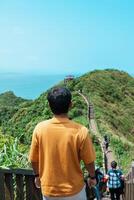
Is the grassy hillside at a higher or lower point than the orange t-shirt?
lower

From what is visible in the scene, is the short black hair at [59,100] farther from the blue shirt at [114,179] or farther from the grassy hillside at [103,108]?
the grassy hillside at [103,108]

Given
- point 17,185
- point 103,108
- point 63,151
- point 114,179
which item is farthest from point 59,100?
point 103,108

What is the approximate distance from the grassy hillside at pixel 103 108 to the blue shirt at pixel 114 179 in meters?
23.7

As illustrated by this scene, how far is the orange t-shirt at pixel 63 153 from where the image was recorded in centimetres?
468

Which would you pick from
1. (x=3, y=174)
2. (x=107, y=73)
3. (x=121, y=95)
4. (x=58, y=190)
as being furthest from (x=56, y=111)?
(x=107, y=73)

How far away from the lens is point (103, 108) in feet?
170

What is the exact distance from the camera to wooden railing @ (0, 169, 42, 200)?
5534 mm

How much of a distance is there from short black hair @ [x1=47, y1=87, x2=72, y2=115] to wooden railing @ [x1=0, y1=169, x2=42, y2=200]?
3.35 ft

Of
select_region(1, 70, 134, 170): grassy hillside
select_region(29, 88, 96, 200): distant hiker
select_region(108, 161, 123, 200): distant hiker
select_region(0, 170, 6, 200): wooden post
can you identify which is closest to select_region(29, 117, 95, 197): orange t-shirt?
select_region(29, 88, 96, 200): distant hiker

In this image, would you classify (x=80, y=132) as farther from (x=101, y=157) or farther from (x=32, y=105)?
(x=32, y=105)

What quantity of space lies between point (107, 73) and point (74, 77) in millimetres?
8638

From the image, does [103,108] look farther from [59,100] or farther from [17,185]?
[59,100]

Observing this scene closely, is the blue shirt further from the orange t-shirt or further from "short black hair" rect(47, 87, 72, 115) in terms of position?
"short black hair" rect(47, 87, 72, 115)

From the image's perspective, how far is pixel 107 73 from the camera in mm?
68188
